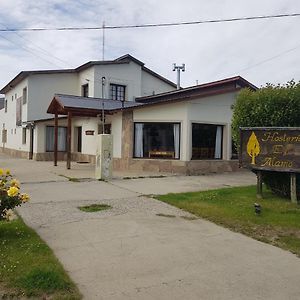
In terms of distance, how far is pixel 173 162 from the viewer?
1645cm

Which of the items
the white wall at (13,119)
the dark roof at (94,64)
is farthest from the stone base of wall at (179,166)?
the white wall at (13,119)

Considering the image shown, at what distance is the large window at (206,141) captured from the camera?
16797 mm

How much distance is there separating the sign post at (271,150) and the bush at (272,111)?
1.07 feet

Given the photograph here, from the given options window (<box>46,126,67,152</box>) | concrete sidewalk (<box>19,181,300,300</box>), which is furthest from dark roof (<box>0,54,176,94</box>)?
concrete sidewalk (<box>19,181,300,300</box>)

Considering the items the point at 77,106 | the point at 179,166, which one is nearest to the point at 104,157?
the point at 179,166

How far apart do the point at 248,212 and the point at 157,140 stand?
950 cm

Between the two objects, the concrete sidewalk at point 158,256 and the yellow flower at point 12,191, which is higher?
the yellow flower at point 12,191

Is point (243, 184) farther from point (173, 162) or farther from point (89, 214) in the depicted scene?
point (89, 214)

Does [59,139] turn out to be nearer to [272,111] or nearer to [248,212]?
[272,111]

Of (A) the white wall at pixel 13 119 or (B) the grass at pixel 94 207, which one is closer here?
(B) the grass at pixel 94 207

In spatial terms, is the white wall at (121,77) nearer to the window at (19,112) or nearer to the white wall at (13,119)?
the white wall at (13,119)

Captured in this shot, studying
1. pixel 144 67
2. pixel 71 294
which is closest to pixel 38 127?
pixel 144 67

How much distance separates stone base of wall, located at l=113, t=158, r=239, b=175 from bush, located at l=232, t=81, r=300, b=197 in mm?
5690

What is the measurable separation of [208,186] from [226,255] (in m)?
7.32
